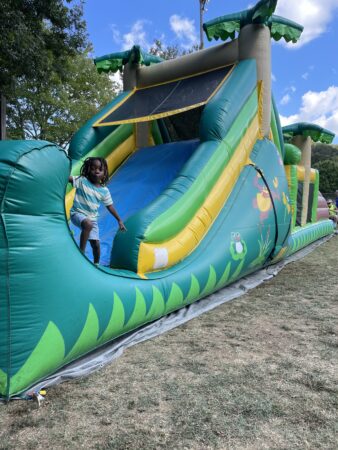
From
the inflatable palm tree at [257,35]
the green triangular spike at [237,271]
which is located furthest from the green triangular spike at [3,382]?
the inflatable palm tree at [257,35]

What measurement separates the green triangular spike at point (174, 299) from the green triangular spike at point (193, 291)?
0.10 m

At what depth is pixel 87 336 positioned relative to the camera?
197 centimetres

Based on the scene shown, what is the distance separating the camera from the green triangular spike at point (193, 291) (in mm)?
2887

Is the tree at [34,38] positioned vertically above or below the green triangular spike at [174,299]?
above

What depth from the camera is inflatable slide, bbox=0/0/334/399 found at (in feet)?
5.58

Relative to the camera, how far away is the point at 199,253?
3.07 meters

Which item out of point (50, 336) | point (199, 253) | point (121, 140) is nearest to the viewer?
point (50, 336)

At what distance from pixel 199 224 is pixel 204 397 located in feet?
5.25

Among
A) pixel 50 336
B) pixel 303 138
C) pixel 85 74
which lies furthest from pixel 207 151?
pixel 85 74

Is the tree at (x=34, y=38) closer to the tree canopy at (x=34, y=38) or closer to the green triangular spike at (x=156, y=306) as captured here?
the tree canopy at (x=34, y=38)

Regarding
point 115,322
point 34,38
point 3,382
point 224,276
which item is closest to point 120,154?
point 224,276

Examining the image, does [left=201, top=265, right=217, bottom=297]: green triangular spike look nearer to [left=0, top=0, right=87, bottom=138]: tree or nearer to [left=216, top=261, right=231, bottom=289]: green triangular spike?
[left=216, top=261, right=231, bottom=289]: green triangular spike

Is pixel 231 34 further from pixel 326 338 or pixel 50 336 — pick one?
pixel 50 336

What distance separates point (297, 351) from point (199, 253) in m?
1.08
